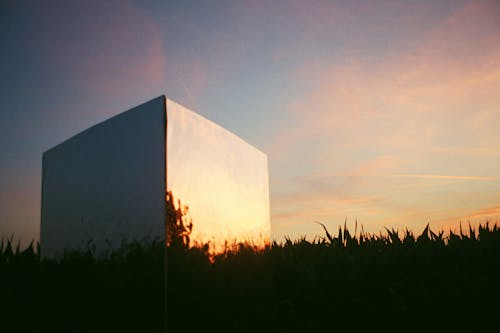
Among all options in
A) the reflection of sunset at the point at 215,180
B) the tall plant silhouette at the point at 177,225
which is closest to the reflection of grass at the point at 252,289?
the tall plant silhouette at the point at 177,225

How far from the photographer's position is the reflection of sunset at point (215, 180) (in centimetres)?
445

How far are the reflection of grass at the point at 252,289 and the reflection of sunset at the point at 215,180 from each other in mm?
260

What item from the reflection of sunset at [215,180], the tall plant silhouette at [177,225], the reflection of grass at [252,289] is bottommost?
the reflection of grass at [252,289]

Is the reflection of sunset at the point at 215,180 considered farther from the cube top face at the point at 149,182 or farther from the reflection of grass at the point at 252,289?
the reflection of grass at the point at 252,289

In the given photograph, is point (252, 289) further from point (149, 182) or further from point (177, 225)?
point (149, 182)

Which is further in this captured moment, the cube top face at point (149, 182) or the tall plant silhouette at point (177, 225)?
the cube top face at point (149, 182)

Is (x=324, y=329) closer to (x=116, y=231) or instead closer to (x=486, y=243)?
(x=116, y=231)

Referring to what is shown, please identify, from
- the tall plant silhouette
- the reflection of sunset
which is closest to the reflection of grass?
the tall plant silhouette

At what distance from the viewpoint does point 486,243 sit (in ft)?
22.1

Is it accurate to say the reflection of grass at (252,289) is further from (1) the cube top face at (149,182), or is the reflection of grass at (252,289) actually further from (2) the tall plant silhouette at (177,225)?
(1) the cube top face at (149,182)

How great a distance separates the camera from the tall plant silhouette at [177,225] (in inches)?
166

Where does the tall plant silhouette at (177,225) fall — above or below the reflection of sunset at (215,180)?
below

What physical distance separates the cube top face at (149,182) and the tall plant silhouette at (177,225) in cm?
6

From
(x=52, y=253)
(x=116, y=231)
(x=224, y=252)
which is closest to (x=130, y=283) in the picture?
(x=116, y=231)
